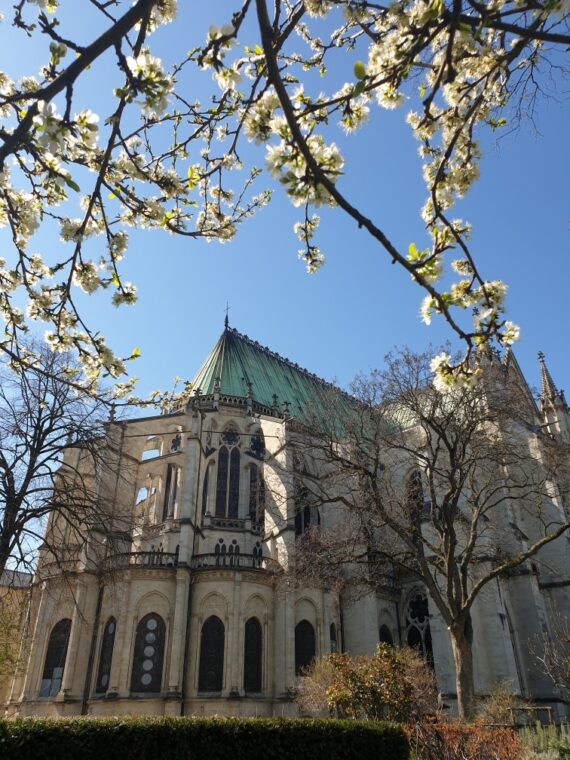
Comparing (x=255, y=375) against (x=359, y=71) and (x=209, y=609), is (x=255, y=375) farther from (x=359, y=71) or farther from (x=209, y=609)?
(x=359, y=71)

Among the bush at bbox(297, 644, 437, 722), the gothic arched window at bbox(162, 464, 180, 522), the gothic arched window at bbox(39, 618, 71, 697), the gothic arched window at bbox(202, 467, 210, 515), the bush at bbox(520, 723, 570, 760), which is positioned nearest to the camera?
the bush at bbox(520, 723, 570, 760)

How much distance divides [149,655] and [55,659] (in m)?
3.95

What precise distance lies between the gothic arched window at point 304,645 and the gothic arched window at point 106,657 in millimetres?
7363

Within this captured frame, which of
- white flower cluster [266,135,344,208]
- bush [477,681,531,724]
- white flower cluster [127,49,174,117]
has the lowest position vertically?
bush [477,681,531,724]

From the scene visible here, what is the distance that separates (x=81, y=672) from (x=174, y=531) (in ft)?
22.4

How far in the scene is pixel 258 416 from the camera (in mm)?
31391

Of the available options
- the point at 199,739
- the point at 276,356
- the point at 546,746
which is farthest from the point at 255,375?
the point at 199,739

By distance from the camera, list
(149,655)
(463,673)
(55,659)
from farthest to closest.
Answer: (55,659), (149,655), (463,673)

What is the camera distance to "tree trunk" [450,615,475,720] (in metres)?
13.7

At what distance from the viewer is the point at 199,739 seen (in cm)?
1002

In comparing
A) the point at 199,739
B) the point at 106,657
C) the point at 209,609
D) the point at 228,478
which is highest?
the point at 228,478

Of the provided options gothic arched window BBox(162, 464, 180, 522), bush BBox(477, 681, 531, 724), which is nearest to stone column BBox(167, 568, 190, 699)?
gothic arched window BBox(162, 464, 180, 522)

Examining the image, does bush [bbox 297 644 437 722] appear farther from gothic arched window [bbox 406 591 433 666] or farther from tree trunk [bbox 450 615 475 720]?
gothic arched window [bbox 406 591 433 666]

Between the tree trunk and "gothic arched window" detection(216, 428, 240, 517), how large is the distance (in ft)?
51.6
